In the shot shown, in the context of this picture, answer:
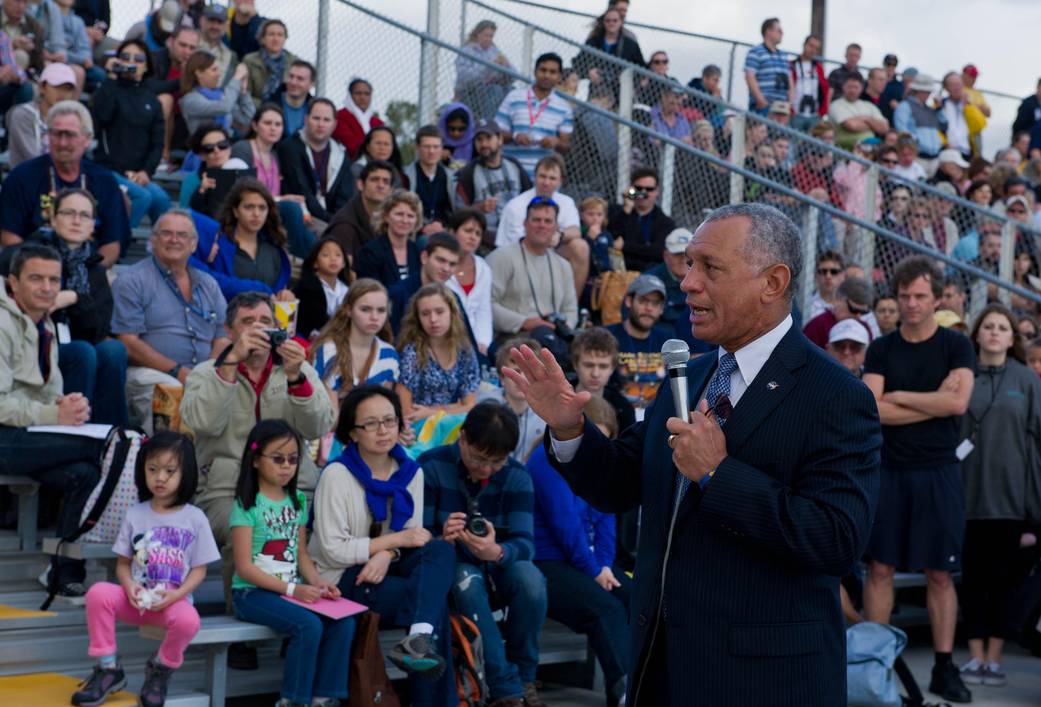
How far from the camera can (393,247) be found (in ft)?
30.4

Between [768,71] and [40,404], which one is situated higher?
[768,71]

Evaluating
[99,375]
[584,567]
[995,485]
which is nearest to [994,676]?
[995,485]

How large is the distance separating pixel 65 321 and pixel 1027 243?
7.02m

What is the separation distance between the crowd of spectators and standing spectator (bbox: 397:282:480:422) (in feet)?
0.05

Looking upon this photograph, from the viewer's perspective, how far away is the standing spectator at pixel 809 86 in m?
16.0

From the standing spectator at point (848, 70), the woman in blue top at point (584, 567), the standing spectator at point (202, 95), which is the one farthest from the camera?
the standing spectator at point (848, 70)

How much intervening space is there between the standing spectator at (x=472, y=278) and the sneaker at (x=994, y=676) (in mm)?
3407

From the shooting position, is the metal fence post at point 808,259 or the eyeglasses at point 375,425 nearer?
the eyeglasses at point 375,425

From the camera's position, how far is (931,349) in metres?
7.69

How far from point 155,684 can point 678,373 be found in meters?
3.22

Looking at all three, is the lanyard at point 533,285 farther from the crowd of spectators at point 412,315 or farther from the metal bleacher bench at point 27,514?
the metal bleacher bench at point 27,514

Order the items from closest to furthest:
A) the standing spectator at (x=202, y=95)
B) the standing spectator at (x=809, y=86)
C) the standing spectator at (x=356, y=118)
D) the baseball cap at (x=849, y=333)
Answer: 1. the baseball cap at (x=849, y=333)
2. the standing spectator at (x=202, y=95)
3. the standing spectator at (x=356, y=118)
4. the standing spectator at (x=809, y=86)

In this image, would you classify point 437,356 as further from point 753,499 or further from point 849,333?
point 753,499

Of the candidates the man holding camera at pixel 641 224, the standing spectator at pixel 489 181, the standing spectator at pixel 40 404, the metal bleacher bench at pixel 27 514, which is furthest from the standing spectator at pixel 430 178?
the metal bleacher bench at pixel 27 514
